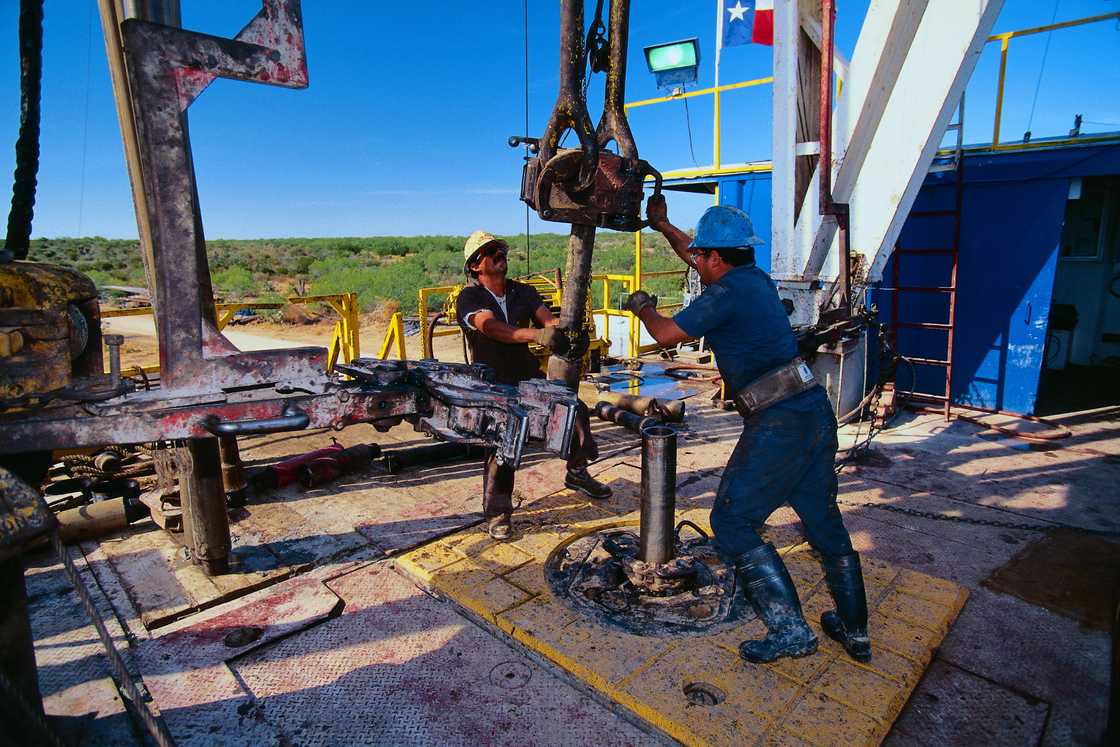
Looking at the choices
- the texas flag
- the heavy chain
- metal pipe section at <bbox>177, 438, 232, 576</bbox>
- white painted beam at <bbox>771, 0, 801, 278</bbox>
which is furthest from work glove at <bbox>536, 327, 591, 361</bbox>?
the texas flag

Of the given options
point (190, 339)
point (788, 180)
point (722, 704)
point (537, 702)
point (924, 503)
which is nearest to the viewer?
point (190, 339)

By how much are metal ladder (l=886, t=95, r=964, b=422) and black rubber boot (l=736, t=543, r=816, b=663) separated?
5393 mm

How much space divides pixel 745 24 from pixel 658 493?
23.4ft

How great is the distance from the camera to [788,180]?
20.4 ft

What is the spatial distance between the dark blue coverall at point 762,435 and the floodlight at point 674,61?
23.7 feet

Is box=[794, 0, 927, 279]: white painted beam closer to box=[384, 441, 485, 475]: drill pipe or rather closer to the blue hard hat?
the blue hard hat

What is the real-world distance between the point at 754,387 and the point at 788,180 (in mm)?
3857

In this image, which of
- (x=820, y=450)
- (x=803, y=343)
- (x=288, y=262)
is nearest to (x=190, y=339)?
(x=820, y=450)

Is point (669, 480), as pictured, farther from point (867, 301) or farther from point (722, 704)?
point (867, 301)

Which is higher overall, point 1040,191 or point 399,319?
point 1040,191

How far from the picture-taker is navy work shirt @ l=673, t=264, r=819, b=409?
3.08 metres

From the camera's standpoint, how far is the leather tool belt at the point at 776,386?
3.08m

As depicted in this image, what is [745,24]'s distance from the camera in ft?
26.8

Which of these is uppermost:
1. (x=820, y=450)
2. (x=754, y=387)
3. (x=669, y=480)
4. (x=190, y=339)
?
(x=190, y=339)
